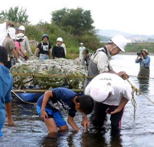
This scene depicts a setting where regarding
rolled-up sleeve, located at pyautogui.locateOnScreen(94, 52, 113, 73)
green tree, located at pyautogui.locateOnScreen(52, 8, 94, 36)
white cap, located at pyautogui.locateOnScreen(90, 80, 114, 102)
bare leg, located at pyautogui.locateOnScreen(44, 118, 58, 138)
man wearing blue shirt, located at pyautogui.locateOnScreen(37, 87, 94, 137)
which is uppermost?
green tree, located at pyautogui.locateOnScreen(52, 8, 94, 36)

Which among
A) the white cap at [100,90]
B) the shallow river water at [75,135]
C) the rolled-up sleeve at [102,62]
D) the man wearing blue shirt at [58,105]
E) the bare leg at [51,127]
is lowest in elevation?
the shallow river water at [75,135]

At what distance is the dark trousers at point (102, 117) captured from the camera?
7.32m

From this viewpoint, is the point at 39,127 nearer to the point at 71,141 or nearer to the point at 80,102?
the point at 71,141

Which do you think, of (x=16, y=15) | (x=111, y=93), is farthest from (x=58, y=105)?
(x=16, y=15)

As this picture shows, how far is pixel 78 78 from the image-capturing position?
10281 millimetres

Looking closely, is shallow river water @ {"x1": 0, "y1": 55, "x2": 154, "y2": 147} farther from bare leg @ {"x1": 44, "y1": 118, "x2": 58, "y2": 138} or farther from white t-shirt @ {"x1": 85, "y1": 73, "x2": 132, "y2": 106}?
white t-shirt @ {"x1": 85, "y1": 73, "x2": 132, "y2": 106}

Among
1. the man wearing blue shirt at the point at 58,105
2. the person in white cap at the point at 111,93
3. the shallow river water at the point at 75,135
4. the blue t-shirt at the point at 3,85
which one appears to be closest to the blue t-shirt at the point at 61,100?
the man wearing blue shirt at the point at 58,105

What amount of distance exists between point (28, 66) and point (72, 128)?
339 cm

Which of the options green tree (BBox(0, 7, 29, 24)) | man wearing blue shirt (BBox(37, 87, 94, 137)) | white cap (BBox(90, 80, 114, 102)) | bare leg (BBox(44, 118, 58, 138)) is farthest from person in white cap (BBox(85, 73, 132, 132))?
green tree (BBox(0, 7, 29, 24))

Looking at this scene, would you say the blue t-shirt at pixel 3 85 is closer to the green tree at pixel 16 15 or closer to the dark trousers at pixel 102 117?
the dark trousers at pixel 102 117

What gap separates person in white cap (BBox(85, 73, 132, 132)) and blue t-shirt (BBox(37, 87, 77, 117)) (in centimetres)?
34

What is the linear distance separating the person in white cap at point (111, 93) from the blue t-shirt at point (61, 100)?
0.34 m

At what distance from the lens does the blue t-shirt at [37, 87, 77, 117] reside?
6.59 meters

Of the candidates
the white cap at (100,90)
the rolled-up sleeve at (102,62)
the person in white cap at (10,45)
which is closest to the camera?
the white cap at (100,90)
